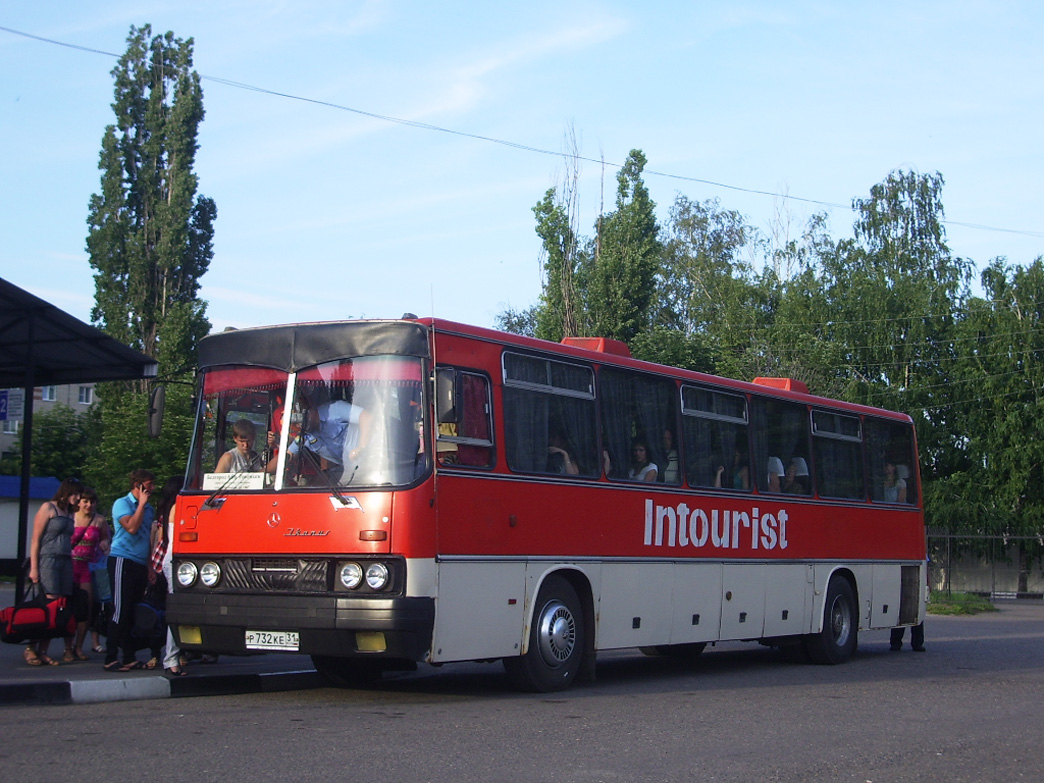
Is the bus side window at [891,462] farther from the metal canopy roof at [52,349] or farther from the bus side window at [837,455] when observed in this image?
the metal canopy roof at [52,349]

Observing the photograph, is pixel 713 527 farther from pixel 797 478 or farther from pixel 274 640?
pixel 274 640

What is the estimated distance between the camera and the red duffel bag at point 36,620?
11.5m

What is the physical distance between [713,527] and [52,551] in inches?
262

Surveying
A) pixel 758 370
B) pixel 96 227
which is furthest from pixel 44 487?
pixel 758 370

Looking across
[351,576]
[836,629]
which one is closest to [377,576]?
[351,576]

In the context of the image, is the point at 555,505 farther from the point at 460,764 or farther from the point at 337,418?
the point at 460,764

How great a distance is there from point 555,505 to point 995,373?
1755 inches

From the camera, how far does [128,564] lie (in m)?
11.8

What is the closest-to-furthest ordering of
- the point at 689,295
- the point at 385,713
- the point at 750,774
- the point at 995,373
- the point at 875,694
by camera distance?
1. the point at 750,774
2. the point at 385,713
3. the point at 875,694
4. the point at 995,373
5. the point at 689,295

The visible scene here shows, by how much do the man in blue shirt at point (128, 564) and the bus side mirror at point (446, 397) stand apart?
10.5ft

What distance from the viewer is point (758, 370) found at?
53062mm

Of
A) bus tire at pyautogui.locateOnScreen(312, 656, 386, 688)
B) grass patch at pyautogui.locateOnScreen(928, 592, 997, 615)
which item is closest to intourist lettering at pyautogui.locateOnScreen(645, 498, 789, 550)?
bus tire at pyautogui.locateOnScreen(312, 656, 386, 688)

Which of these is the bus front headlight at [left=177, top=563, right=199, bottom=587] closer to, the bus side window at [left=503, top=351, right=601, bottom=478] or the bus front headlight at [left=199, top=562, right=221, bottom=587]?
the bus front headlight at [left=199, top=562, right=221, bottom=587]

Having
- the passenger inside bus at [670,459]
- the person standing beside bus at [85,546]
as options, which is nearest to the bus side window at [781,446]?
the passenger inside bus at [670,459]
